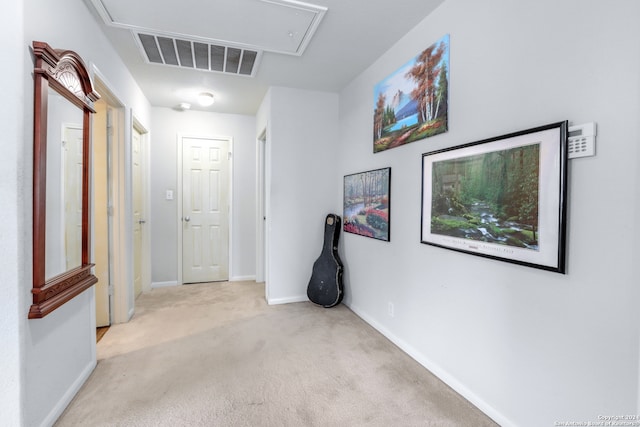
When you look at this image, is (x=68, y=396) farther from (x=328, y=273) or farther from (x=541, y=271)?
(x=541, y=271)

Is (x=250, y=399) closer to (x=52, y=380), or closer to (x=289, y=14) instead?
(x=52, y=380)

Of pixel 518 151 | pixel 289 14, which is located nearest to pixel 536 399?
pixel 518 151

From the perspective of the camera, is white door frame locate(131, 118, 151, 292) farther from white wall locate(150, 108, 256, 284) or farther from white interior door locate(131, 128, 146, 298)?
white wall locate(150, 108, 256, 284)

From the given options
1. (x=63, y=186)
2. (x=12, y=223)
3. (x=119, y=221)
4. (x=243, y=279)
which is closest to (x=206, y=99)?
(x=119, y=221)

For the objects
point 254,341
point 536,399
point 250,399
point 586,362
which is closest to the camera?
point 586,362

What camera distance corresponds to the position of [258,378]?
1.98 m

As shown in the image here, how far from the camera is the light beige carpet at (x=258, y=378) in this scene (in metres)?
1.63

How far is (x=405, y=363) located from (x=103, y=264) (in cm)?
275

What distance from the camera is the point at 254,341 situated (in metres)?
2.52

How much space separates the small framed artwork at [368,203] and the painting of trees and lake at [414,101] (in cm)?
29

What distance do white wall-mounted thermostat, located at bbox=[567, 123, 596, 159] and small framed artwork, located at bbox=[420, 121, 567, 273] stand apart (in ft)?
0.08

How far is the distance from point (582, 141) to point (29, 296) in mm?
2501

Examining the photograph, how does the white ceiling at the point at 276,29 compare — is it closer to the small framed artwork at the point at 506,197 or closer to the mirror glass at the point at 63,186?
the mirror glass at the point at 63,186

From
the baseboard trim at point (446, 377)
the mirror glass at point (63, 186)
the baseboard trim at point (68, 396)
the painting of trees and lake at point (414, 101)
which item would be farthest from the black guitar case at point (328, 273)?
the mirror glass at point (63, 186)
